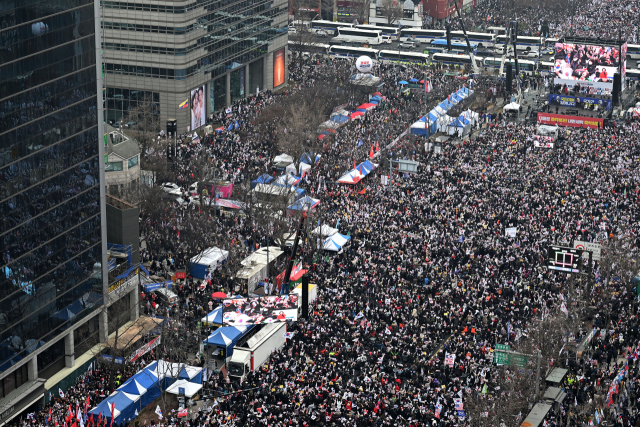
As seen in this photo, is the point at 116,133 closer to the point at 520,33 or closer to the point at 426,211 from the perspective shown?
the point at 426,211

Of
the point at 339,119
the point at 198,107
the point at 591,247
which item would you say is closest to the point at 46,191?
the point at 591,247

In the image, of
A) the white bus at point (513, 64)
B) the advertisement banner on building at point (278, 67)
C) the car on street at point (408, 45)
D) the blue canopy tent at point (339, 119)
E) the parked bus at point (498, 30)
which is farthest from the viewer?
the parked bus at point (498, 30)

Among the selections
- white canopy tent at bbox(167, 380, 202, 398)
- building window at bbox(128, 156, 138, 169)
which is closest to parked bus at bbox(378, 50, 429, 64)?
building window at bbox(128, 156, 138, 169)

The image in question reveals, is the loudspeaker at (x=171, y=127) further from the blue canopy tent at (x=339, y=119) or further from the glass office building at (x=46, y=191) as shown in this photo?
the glass office building at (x=46, y=191)

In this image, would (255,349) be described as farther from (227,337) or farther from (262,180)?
(262,180)

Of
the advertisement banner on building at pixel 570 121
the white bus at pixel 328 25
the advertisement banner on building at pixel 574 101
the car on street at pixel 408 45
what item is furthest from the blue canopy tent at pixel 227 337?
the white bus at pixel 328 25

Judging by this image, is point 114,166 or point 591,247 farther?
point 114,166

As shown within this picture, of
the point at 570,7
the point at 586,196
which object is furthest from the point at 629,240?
the point at 570,7
